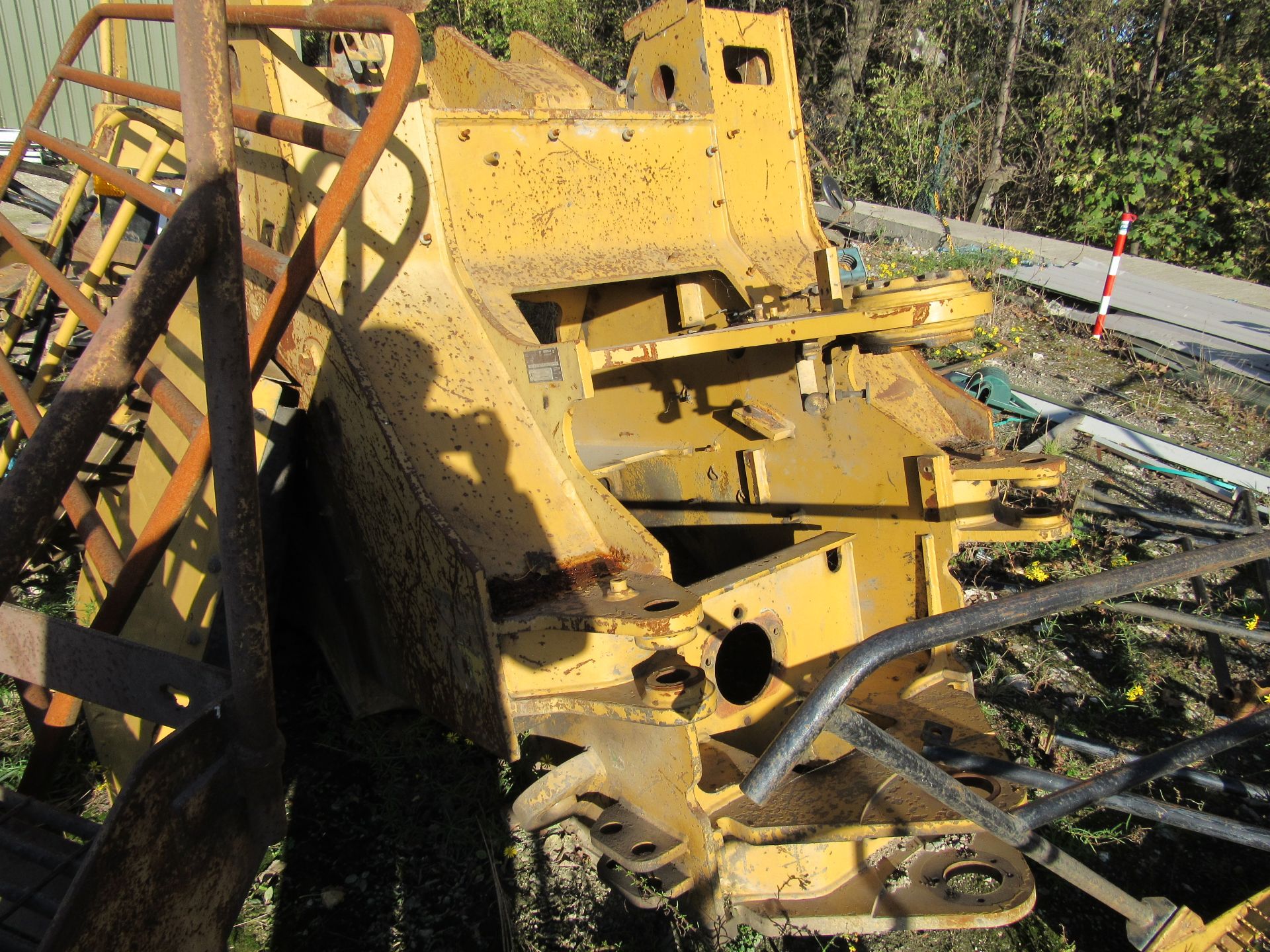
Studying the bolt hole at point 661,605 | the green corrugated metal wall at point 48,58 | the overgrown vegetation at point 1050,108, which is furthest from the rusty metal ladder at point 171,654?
the green corrugated metal wall at point 48,58

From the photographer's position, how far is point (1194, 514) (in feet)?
14.9

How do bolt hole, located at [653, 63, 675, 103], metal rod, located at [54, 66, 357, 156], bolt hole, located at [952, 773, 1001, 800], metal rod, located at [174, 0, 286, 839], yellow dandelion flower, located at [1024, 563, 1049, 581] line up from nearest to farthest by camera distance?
metal rod, located at [174, 0, 286, 839] → metal rod, located at [54, 66, 357, 156] → bolt hole, located at [952, 773, 1001, 800] → bolt hole, located at [653, 63, 675, 103] → yellow dandelion flower, located at [1024, 563, 1049, 581]

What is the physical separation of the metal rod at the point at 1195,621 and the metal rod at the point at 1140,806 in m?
1.08

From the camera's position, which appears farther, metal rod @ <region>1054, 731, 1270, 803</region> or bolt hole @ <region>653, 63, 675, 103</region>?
bolt hole @ <region>653, 63, 675, 103</region>

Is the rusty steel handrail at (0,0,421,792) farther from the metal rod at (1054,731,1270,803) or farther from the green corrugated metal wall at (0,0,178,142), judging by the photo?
the green corrugated metal wall at (0,0,178,142)

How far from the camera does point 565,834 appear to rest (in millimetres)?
2705

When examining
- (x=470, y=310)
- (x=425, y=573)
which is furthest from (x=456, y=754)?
(x=470, y=310)

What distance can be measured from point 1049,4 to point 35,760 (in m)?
13.6

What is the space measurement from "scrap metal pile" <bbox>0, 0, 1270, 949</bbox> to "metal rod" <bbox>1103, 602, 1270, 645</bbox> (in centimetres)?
85

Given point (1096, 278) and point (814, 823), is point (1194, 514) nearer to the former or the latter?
point (814, 823)

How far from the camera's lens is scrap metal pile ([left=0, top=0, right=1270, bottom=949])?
1381 millimetres

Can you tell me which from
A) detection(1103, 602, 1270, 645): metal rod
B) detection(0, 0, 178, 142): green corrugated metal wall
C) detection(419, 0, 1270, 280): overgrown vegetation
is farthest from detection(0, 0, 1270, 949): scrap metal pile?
detection(0, 0, 178, 142): green corrugated metal wall

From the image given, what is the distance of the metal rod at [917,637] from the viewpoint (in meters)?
1.32

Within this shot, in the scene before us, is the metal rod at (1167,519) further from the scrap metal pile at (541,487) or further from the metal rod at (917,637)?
the metal rod at (917,637)
